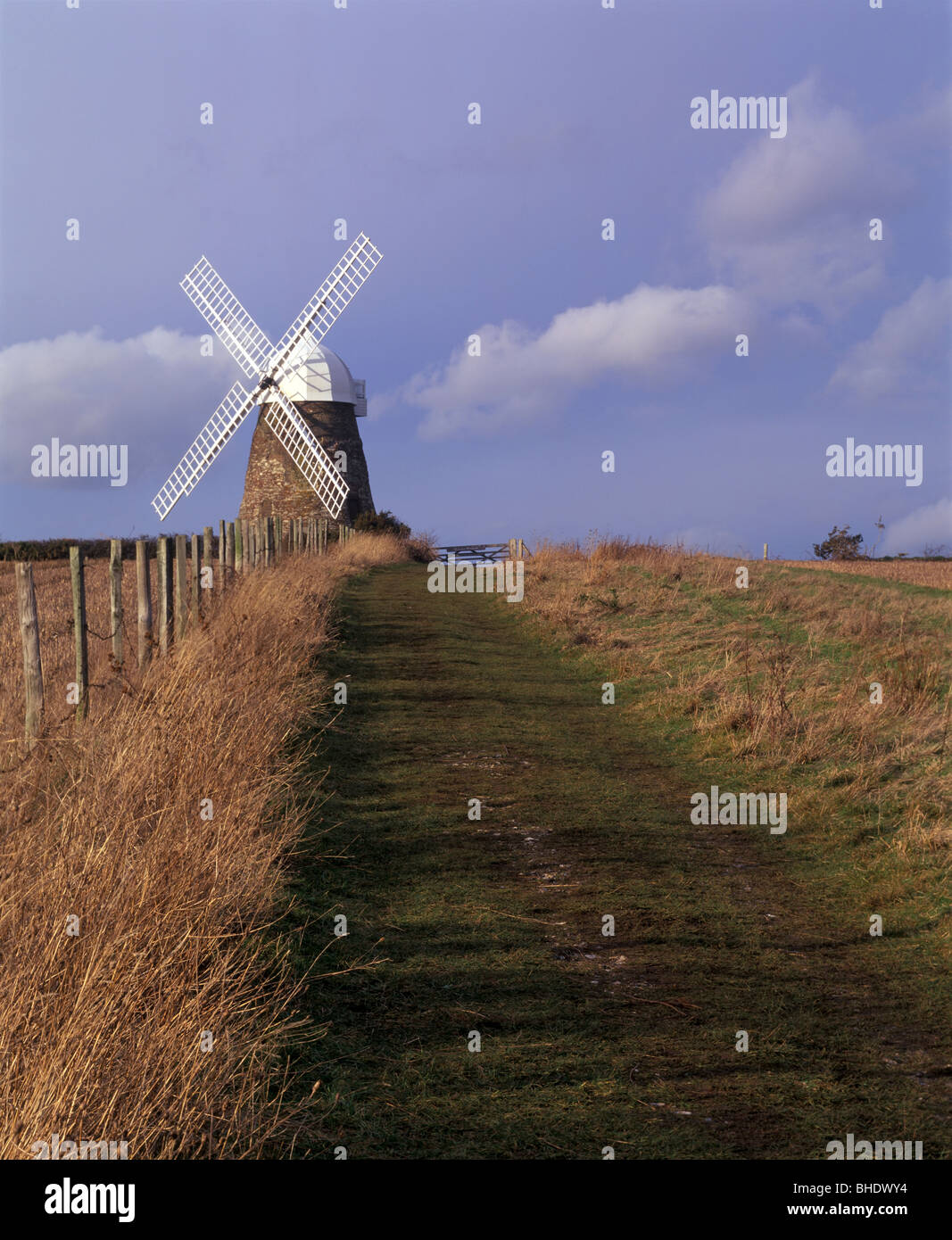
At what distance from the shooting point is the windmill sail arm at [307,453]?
37.4m

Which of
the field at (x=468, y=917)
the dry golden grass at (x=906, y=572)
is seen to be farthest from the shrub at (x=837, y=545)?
the field at (x=468, y=917)

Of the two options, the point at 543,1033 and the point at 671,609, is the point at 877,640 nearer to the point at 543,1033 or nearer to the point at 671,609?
the point at 671,609

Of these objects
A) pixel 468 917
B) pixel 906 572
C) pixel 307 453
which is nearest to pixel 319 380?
pixel 307 453

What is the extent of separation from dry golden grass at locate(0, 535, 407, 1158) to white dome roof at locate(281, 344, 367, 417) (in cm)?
3285

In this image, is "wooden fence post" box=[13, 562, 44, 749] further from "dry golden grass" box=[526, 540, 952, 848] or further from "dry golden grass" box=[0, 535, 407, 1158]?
"dry golden grass" box=[526, 540, 952, 848]

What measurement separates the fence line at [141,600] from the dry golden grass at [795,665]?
525cm

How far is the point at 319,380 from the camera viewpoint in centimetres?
3919

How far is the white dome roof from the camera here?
3894 centimetres

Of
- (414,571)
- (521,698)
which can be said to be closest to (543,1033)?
(521,698)

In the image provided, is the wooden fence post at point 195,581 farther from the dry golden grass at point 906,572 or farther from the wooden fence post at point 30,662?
the dry golden grass at point 906,572

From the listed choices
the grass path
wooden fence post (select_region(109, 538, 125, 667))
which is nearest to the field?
the grass path

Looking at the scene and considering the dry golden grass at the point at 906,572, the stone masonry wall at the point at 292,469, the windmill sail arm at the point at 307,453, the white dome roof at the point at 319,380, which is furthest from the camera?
the white dome roof at the point at 319,380
